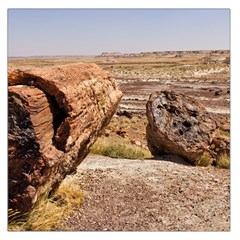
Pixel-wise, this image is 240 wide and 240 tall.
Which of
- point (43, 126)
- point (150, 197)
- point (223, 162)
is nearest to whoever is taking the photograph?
point (43, 126)

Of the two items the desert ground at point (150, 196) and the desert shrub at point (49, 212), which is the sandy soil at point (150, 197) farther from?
the desert shrub at point (49, 212)

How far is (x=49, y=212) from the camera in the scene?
5918mm

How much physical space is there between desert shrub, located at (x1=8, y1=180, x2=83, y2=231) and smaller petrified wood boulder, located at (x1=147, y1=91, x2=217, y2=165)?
298 cm

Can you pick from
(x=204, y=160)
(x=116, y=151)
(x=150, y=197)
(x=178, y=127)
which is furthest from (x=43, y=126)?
(x=204, y=160)

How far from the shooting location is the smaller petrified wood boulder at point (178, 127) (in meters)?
9.19

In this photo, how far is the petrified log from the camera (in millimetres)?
5102

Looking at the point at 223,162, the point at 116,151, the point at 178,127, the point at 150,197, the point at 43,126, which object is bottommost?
the point at 150,197

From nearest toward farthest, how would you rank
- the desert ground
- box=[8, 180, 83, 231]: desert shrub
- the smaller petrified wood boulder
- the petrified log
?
the petrified log, box=[8, 180, 83, 231]: desert shrub, the desert ground, the smaller petrified wood boulder

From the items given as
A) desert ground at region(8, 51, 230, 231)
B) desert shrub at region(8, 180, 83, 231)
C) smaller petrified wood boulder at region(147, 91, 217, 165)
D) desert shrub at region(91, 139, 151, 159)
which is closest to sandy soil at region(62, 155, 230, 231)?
desert ground at region(8, 51, 230, 231)

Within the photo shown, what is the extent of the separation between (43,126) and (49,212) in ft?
4.35

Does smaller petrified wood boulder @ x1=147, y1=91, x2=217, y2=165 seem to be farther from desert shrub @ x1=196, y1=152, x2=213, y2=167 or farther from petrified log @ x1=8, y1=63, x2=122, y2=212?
petrified log @ x1=8, y1=63, x2=122, y2=212

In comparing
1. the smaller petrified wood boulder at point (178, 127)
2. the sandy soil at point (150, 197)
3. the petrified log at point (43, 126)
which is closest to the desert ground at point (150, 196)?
the sandy soil at point (150, 197)

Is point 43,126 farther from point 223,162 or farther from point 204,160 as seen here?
point 223,162
